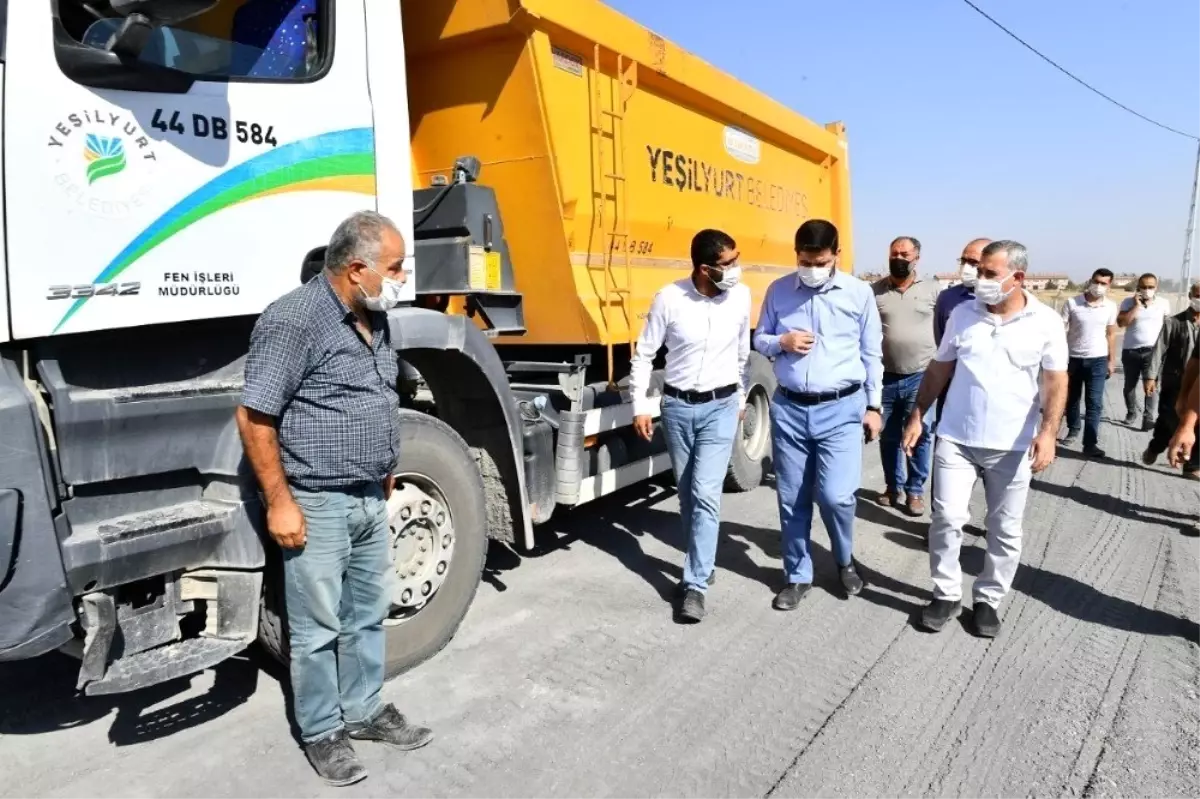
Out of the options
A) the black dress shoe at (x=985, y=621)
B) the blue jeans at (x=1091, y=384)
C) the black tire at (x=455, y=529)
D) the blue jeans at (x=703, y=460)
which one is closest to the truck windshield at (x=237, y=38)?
the black tire at (x=455, y=529)

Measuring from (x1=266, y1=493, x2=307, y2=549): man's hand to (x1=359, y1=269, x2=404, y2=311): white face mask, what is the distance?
640mm

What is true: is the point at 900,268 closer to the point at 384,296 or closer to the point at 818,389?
the point at 818,389

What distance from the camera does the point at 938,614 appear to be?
404 centimetres

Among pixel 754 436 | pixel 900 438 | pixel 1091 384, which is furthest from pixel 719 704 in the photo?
pixel 1091 384

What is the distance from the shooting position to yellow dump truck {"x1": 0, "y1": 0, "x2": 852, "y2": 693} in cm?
248

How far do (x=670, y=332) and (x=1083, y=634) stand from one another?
242 centimetres

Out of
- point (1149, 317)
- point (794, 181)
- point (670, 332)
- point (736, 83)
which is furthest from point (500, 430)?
point (1149, 317)

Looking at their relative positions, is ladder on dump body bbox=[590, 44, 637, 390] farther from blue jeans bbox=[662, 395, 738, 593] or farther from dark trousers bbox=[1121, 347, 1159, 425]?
dark trousers bbox=[1121, 347, 1159, 425]

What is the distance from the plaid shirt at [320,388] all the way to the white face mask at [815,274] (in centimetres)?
229

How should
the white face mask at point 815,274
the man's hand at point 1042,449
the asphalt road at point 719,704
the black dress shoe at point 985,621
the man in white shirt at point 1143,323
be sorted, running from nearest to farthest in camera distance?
the asphalt road at point 719,704
the man's hand at point 1042,449
the black dress shoe at point 985,621
the white face mask at point 815,274
the man in white shirt at point 1143,323

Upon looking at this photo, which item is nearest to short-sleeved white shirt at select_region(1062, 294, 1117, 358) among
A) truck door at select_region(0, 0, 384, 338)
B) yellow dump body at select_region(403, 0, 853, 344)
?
yellow dump body at select_region(403, 0, 853, 344)

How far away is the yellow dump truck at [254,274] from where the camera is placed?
2.48 meters

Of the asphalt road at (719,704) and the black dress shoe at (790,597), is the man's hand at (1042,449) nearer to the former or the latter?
the asphalt road at (719,704)

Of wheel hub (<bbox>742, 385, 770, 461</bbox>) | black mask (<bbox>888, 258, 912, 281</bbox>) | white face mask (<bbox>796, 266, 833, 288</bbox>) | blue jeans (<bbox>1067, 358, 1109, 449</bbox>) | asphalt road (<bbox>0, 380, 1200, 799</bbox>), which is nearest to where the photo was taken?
asphalt road (<bbox>0, 380, 1200, 799</bbox>)
